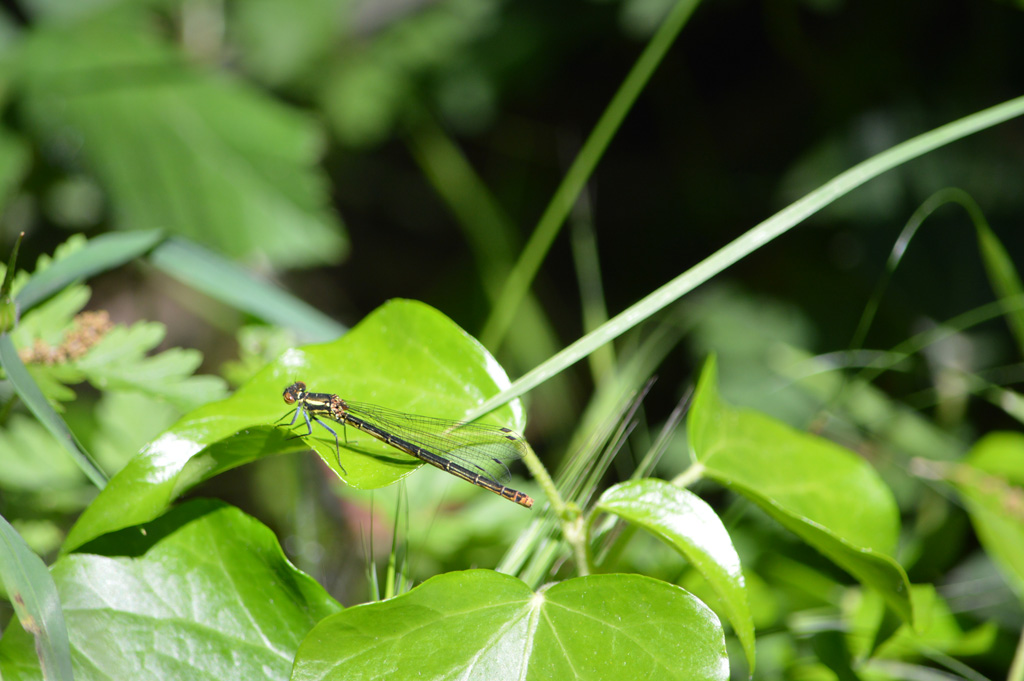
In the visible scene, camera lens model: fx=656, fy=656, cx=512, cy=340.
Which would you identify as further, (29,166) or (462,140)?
(462,140)

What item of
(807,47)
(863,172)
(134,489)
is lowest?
(134,489)

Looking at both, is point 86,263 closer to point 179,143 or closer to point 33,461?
point 33,461

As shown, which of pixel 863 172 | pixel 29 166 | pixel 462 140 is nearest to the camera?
pixel 863 172

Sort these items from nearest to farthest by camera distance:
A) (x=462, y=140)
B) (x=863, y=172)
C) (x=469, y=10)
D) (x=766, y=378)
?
1. (x=863, y=172)
2. (x=766, y=378)
3. (x=469, y=10)
4. (x=462, y=140)

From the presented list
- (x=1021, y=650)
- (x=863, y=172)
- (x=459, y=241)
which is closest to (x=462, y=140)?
(x=459, y=241)

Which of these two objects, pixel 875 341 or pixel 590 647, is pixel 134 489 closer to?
pixel 590 647

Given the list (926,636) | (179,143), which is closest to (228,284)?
(926,636)

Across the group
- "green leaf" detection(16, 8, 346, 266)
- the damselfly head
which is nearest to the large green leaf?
the damselfly head
